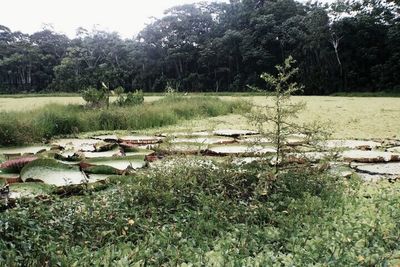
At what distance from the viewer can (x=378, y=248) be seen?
1.52m

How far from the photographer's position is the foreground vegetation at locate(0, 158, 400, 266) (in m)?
1.51

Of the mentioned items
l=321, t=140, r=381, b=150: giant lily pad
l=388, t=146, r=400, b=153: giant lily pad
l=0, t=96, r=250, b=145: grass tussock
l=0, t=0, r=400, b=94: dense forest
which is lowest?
l=388, t=146, r=400, b=153: giant lily pad

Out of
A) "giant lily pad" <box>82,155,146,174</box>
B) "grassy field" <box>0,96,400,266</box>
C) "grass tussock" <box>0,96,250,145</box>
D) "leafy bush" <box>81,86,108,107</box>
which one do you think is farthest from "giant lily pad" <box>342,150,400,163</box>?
"leafy bush" <box>81,86,108,107</box>

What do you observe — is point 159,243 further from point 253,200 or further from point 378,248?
point 378,248

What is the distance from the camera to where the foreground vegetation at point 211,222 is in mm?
1507

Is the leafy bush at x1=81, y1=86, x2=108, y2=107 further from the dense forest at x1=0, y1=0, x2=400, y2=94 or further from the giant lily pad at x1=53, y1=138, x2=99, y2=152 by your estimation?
the dense forest at x1=0, y1=0, x2=400, y2=94

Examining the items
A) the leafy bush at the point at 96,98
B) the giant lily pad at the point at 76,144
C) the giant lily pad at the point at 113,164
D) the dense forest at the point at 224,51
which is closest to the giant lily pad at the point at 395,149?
the giant lily pad at the point at 113,164

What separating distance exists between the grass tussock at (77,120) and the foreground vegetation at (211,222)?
5.26 ft

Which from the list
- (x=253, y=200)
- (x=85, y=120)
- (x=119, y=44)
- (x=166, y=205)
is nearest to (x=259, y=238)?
(x=253, y=200)

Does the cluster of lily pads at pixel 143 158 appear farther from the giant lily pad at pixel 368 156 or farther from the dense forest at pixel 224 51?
the dense forest at pixel 224 51

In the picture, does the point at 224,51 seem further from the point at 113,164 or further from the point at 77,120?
the point at 113,164

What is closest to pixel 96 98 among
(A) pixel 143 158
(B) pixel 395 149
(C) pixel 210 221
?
(A) pixel 143 158

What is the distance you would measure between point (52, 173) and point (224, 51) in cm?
2370

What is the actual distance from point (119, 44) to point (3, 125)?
26897 millimetres
